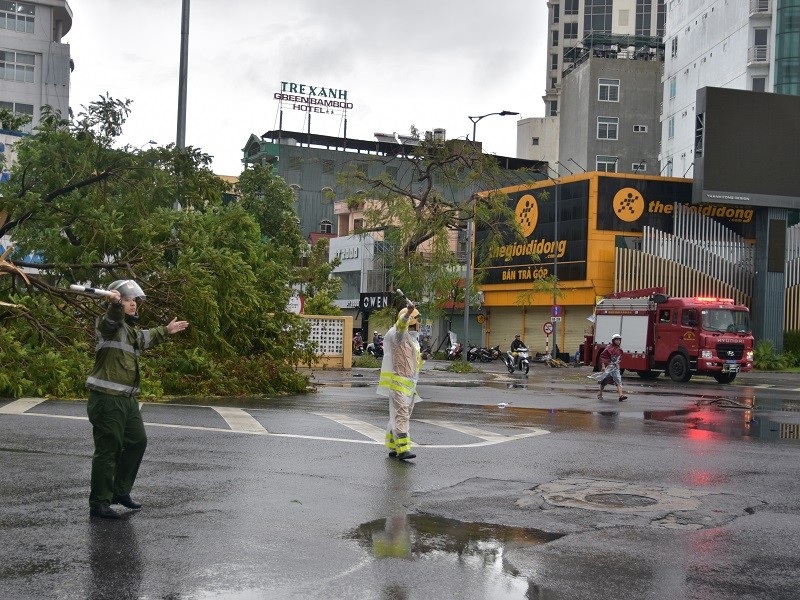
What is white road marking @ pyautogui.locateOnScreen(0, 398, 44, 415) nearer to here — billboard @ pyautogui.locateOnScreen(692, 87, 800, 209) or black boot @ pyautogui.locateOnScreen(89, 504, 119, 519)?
black boot @ pyautogui.locateOnScreen(89, 504, 119, 519)

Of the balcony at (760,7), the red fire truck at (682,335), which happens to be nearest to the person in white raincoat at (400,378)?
the red fire truck at (682,335)

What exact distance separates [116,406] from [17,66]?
69.7 meters

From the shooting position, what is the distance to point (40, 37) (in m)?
73.2

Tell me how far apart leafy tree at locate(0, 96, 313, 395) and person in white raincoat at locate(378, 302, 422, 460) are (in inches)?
318

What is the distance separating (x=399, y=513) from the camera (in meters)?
8.74

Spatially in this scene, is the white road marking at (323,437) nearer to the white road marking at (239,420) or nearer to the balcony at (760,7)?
the white road marking at (239,420)

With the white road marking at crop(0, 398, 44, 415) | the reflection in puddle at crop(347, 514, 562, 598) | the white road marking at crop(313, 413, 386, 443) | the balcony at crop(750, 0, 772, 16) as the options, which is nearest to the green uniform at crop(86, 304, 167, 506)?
the reflection in puddle at crop(347, 514, 562, 598)

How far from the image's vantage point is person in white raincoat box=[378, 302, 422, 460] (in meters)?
12.0

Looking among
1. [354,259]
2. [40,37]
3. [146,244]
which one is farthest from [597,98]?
[146,244]

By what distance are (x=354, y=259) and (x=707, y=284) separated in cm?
3235

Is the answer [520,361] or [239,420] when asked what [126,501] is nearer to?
[239,420]

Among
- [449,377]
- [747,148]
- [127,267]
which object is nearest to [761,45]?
[747,148]

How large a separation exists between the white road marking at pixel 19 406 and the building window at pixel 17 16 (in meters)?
60.7

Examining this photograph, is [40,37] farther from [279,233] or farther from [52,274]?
[52,274]
